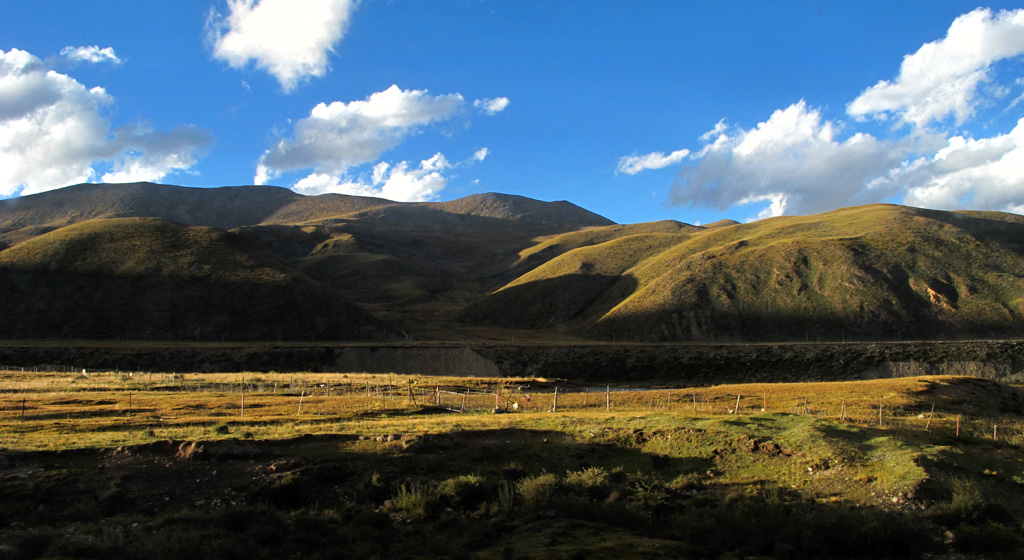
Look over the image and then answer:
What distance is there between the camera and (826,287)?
356ft

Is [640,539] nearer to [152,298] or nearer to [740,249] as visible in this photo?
[152,298]

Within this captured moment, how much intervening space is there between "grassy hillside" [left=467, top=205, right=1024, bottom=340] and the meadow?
77554 mm

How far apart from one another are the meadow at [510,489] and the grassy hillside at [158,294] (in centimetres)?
7425

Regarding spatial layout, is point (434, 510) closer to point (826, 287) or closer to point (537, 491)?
point (537, 491)

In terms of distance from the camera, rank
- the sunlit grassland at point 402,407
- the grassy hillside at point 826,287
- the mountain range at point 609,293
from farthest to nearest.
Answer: the grassy hillside at point 826,287
the mountain range at point 609,293
the sunlit grassland at point 402,407

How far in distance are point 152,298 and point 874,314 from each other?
4745 inches

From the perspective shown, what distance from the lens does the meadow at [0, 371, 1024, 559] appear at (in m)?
13.4

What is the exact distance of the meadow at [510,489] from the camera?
44.1 ft

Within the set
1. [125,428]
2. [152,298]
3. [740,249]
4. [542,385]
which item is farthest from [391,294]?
[125,428]

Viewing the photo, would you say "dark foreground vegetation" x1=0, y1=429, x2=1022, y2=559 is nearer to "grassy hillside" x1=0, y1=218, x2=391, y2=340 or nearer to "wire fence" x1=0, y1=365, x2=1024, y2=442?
"wire fence" x1=0, y1=365, x2=1024, y2=442

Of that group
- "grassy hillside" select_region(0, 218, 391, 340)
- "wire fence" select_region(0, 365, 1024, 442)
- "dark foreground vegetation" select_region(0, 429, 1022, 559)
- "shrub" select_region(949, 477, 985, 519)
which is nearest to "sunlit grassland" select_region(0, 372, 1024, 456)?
"wire fence" select_region(0, 365, 1024, 442)

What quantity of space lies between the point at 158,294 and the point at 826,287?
11744 centimetres

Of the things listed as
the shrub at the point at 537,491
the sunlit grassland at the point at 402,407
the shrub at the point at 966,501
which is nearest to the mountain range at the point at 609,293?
the sunlit grassland at the point at 402,407

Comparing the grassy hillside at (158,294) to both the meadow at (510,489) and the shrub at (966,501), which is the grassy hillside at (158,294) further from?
the shrub at (966,501)
